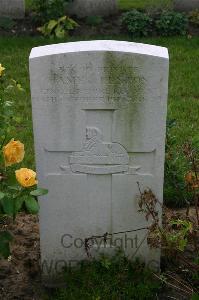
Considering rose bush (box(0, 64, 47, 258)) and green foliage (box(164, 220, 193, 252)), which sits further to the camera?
green foliage (box(164, 220, 193, 252))

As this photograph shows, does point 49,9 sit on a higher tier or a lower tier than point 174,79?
higher

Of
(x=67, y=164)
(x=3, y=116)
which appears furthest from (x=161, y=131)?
(x=3, y=116)

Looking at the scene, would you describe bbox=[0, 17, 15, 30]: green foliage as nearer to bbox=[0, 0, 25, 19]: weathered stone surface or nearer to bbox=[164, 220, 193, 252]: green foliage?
bbox=[0, 0, 25, 19]: weathered stone surface

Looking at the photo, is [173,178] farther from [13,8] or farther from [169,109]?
[13,8]

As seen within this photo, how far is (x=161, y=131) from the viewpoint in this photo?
357 centimetres

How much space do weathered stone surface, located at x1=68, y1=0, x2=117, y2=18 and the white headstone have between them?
226 inches

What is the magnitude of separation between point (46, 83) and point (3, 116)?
0.29 metres

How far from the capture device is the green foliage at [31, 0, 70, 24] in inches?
348

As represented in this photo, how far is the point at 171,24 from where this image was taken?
8773mm

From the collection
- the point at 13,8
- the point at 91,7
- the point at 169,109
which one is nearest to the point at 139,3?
the point at 91,7

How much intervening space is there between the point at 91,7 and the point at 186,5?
137 cm

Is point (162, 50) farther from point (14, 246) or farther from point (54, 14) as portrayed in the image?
point (54, 14)

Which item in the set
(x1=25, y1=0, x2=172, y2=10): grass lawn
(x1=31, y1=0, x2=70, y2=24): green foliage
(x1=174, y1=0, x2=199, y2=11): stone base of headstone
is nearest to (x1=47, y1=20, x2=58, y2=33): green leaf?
(x1=31, y1=0, x2=70, y2=24): green foliage

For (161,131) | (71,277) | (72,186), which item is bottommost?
(71,277)
